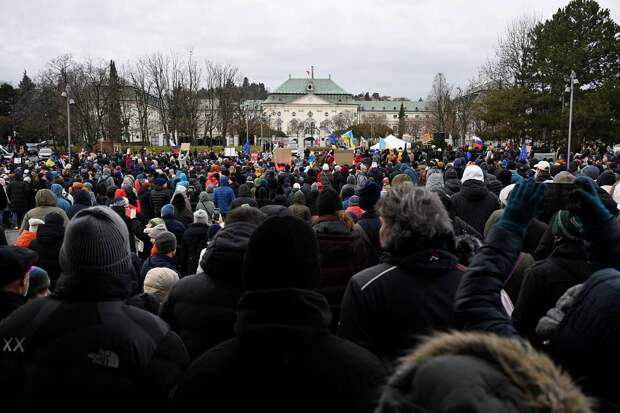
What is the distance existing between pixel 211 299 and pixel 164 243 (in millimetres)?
3128

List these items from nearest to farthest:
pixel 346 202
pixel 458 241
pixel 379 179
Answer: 1. pixel 458 241
2. pixel 346 202
3. pixel 379 179

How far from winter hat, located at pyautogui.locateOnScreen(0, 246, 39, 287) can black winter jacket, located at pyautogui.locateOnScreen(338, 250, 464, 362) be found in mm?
1984

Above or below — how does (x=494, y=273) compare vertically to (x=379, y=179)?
above

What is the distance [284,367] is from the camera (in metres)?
2.29

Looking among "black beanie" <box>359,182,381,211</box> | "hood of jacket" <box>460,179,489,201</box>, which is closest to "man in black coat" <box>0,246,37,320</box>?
"black beanie" <box>359,182,381,211</box>

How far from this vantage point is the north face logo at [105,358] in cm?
264

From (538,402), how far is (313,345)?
3.72 ft

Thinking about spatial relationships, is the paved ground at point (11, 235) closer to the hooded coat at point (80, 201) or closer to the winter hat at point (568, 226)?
the hooded coat at point (80, 201)

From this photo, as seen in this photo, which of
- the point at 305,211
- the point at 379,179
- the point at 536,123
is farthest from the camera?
the point at 536,123

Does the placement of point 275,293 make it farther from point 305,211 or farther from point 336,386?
point 305,211

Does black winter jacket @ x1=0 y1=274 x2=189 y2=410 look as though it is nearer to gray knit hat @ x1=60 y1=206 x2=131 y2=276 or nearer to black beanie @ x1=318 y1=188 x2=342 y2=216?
gray knit hat @ x1=60 y1=206 x2=131 y2=276

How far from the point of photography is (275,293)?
237 cm

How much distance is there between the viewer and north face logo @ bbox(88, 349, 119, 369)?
8.65 feet

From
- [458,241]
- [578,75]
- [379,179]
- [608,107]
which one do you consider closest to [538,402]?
[458,241]
